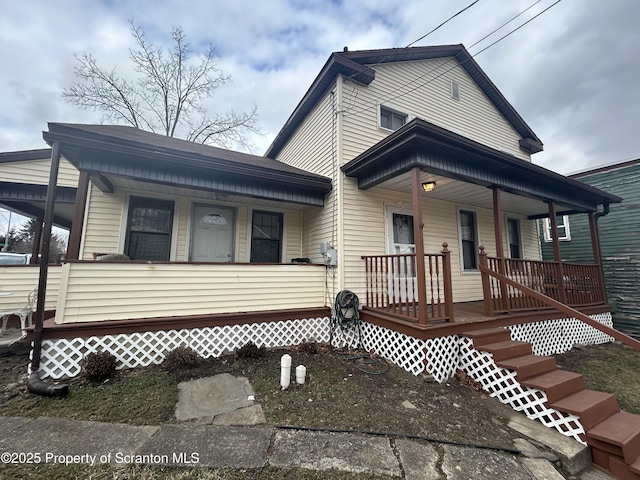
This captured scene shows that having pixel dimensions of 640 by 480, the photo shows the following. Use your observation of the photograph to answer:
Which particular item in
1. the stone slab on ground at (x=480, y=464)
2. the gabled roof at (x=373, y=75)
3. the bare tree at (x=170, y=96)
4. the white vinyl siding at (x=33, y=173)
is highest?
the bare tree at (x=170, y=96)

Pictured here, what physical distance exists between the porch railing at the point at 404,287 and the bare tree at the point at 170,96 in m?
13.1

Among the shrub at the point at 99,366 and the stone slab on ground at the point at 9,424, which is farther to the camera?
the shrub at the point at 99,366

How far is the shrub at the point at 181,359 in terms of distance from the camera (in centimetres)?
387

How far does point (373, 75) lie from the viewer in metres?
5.98

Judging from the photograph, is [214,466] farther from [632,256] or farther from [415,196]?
[632,256]

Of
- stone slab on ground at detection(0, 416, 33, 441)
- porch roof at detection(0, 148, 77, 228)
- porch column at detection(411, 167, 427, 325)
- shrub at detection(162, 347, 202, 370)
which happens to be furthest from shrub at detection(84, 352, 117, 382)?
porch roof at detection(0, 148, 77, 228)

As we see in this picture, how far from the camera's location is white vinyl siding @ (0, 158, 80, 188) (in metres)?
6.06

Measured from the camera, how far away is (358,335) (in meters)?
5.13

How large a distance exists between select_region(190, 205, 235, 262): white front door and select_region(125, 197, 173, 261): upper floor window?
0.50 m

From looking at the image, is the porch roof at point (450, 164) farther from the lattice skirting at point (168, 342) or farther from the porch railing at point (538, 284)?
the lattice skirting at point (168, 342)

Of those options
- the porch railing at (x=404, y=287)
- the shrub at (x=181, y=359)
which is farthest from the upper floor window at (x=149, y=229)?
the porch railing at (x=404, y=287)

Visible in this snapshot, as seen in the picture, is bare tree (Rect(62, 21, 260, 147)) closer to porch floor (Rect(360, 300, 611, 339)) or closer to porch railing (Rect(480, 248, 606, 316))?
porch floor (Rect(360, 300, 611, 339))

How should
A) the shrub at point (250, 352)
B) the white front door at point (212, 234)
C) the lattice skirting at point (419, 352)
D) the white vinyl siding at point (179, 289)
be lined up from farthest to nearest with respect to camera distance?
1. the white front door at point (212, 234)
2. the shrub at point (250, 352)
3. the lattice skirting at point (419, 352)
4. the white vinyl siding at point (179, 289)

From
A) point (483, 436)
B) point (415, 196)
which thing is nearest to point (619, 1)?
point (415, 196)
